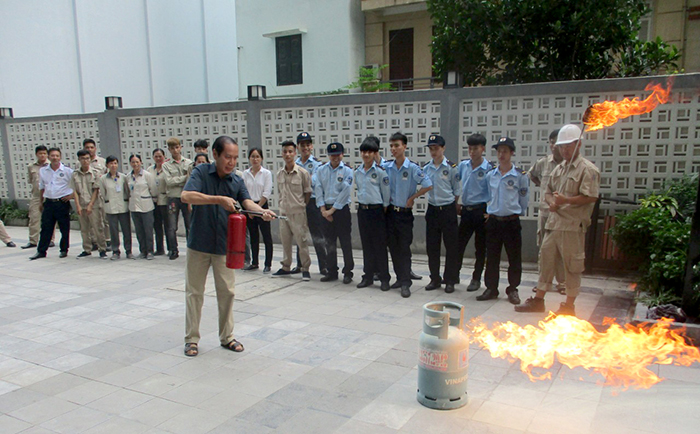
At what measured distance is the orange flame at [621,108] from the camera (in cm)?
528

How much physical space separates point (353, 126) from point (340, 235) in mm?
2847

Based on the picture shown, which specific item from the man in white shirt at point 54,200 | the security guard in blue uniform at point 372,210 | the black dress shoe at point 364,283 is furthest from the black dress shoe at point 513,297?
the man in white shirt at point 54,200

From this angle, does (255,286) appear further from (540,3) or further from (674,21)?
(674,21)

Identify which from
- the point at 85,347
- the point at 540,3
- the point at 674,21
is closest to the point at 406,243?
the point at 85,347

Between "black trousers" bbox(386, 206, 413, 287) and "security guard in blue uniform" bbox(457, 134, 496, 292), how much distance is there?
687 millimetres

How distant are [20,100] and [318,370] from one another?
16.0m

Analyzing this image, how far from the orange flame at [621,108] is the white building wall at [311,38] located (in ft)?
34.5

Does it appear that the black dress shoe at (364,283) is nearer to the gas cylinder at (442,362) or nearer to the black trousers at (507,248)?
the black trousers at (507,248)

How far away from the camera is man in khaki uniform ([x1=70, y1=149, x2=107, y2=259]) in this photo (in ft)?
31.5

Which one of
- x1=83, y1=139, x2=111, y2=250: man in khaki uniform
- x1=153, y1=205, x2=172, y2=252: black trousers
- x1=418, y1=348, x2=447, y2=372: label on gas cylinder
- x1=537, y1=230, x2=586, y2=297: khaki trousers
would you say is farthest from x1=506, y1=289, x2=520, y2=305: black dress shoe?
x1=83, y1=139, x2=111, y2=250: man in khaki uniform

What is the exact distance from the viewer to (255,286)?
730 cm

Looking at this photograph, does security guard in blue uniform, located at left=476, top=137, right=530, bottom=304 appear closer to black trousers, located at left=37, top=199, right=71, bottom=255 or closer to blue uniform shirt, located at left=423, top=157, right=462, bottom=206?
blue uniform shirt, located at left=423, top=157, right=462, bottom=206

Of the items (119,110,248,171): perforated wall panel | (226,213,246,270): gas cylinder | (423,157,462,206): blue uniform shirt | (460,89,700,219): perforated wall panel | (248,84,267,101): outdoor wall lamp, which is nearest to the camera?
(226,213,246,270): gas cylinder

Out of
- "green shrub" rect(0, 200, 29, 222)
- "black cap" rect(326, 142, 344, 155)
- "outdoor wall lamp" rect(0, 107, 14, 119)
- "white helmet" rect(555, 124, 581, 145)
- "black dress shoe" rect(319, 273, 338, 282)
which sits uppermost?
"outdoor wall lamp" rect(0, 107, 14, 119)
